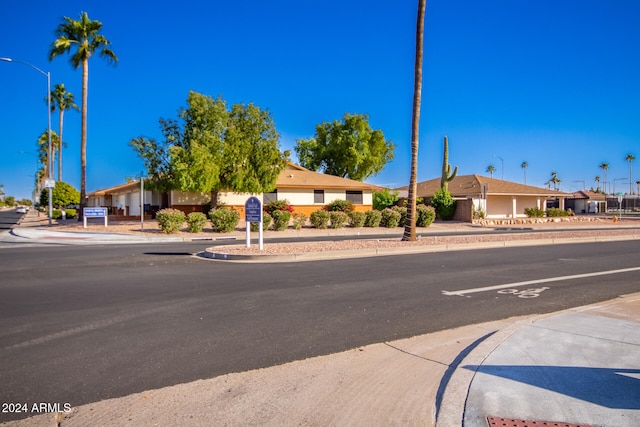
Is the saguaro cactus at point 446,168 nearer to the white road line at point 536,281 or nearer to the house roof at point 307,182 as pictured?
the house roof at point 307,182

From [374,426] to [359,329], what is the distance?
269cm

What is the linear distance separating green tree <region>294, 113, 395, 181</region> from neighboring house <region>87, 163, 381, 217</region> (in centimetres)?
1238

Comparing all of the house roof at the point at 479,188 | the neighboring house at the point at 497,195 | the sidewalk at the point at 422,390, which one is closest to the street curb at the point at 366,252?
the sidewalk at the point at 422,390

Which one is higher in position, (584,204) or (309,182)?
(309,182)

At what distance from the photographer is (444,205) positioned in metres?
38.2

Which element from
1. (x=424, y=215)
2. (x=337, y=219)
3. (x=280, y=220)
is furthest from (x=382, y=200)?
(x=280, y=220)

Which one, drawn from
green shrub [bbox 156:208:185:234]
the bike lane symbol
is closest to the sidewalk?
the bike lane symbol

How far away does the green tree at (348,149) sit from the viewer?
2157 inches

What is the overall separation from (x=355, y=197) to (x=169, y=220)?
2106cm

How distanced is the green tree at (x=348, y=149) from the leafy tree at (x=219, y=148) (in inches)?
970

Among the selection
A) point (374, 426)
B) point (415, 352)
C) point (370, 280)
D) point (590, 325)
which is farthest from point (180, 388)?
point (370, 280)

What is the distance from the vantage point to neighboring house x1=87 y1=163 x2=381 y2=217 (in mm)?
35312

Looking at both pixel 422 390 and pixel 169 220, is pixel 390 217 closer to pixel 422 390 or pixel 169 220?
pixel 169 220

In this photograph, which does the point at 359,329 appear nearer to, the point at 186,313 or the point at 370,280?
the point at 186,313
